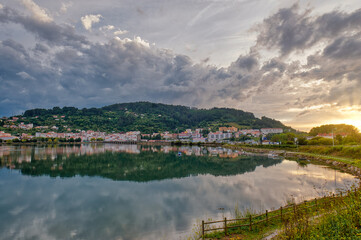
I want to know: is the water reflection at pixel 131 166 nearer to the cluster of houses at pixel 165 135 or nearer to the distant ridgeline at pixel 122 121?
the cluster of houses at pixel 165 135

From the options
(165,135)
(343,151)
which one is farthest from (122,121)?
(343,151)

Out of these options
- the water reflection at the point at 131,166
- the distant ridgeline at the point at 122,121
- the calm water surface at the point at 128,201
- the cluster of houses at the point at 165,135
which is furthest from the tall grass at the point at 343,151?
the distant ridgeline at the point at 122,121

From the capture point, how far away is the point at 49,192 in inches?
737

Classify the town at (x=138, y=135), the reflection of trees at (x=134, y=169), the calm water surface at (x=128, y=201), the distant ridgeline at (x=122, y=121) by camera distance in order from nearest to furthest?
the calm water surface at (x=128, y=201) < the reflection of trees at (x=134, y=169) < the town at (x=138, y=135) < the distant ridgeline at (x=122, y=121)

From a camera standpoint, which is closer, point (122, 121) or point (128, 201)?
point (128, 201)

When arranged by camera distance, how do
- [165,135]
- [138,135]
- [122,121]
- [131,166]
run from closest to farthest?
[131,166] < [165,135] < [138,135] < [122,121]

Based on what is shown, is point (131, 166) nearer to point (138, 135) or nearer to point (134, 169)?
point (134, 169)

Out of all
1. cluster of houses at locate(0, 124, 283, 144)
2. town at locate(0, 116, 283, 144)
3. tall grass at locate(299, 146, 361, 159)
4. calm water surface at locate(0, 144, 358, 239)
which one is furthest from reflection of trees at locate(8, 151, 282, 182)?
cluster of houses at locate(0, 124, 283, 144)

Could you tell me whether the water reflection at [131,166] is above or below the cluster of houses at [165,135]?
below

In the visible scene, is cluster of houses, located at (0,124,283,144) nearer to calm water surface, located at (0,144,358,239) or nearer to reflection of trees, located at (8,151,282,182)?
reflection of trees, located at (8,151,282,182)

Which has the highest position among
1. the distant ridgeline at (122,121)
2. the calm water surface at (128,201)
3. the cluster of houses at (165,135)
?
the distant ridgeline at (122,121)

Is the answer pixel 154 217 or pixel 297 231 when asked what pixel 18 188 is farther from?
pixel 297 231

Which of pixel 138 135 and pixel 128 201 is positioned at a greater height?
pixel 138 135

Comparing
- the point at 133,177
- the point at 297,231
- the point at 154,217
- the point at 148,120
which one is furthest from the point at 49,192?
the point at 148,120
